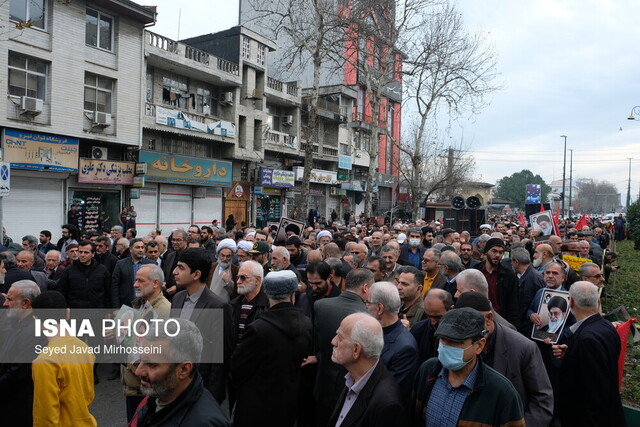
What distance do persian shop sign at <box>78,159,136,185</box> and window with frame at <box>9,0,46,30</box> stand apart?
5.29 metres

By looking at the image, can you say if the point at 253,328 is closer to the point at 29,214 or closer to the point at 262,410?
the point at 262,410

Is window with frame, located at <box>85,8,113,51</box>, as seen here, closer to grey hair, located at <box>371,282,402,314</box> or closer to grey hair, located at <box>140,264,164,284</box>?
grey hair, located at <box>140,264,164,284</box>

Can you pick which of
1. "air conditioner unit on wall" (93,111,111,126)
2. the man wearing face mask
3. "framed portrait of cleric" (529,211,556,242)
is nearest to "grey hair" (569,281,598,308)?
the man wearing face mask

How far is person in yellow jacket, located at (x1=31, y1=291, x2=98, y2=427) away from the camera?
119 inches

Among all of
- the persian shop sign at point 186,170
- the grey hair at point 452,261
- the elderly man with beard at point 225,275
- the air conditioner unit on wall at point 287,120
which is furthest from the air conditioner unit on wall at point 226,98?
the grey hair at point 452,261

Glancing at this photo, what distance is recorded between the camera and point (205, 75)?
903 inches

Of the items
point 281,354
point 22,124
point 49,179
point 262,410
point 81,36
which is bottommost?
point 262,410

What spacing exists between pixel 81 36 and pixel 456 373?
2002 centimetres

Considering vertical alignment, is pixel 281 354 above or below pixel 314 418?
above

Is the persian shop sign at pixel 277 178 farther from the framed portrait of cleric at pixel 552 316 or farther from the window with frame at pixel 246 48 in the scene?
the framed portrait of cleric at pixel 552 316

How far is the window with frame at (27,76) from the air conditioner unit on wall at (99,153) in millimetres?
2736

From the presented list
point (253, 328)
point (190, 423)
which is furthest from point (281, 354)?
point (190, 423)

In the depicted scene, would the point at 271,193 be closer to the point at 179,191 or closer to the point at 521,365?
the point at 179,191

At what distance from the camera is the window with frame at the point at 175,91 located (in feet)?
72.1
